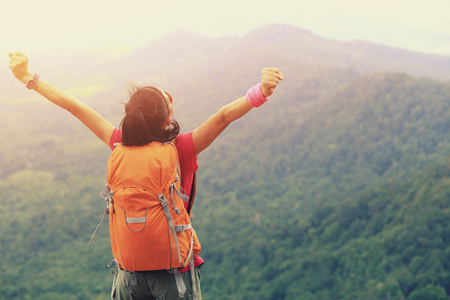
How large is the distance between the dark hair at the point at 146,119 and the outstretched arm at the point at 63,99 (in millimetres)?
337

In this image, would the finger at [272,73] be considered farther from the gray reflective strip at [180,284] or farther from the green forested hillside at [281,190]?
the green forested hillside at [281,190]

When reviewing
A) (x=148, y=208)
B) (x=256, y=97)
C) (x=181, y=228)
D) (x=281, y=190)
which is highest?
(x=256, y=97)

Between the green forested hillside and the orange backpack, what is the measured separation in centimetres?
3856

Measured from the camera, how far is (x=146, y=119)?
8.25 feet

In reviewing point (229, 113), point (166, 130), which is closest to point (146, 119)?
point (166, 130)

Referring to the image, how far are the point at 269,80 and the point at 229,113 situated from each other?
27 cm

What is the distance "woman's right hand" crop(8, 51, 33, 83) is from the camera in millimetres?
2810

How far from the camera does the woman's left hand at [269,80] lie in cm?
239

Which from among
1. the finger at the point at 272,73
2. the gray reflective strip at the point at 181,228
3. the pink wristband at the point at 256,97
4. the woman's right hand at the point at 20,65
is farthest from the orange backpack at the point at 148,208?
the woman's right hand at the point at 20,65

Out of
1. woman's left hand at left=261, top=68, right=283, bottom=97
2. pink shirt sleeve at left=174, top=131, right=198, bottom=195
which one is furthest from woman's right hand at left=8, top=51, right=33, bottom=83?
woman's left hand at left=261, top=68, right=283, bottom=97

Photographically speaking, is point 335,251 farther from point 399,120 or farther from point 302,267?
point 399,120

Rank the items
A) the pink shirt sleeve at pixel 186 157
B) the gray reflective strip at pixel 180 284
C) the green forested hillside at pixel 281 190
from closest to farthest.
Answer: the gray reflective strip at pixel 180 284
the pink shirt sleeve at pixel 186 157
the green forested hillside at pixel 281 190

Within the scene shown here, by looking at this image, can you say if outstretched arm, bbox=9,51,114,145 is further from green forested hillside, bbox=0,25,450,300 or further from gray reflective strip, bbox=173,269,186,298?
green forested hillside, bbox=0,25,450,300

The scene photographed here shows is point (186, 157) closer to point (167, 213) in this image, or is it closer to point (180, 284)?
point (167, 213)
